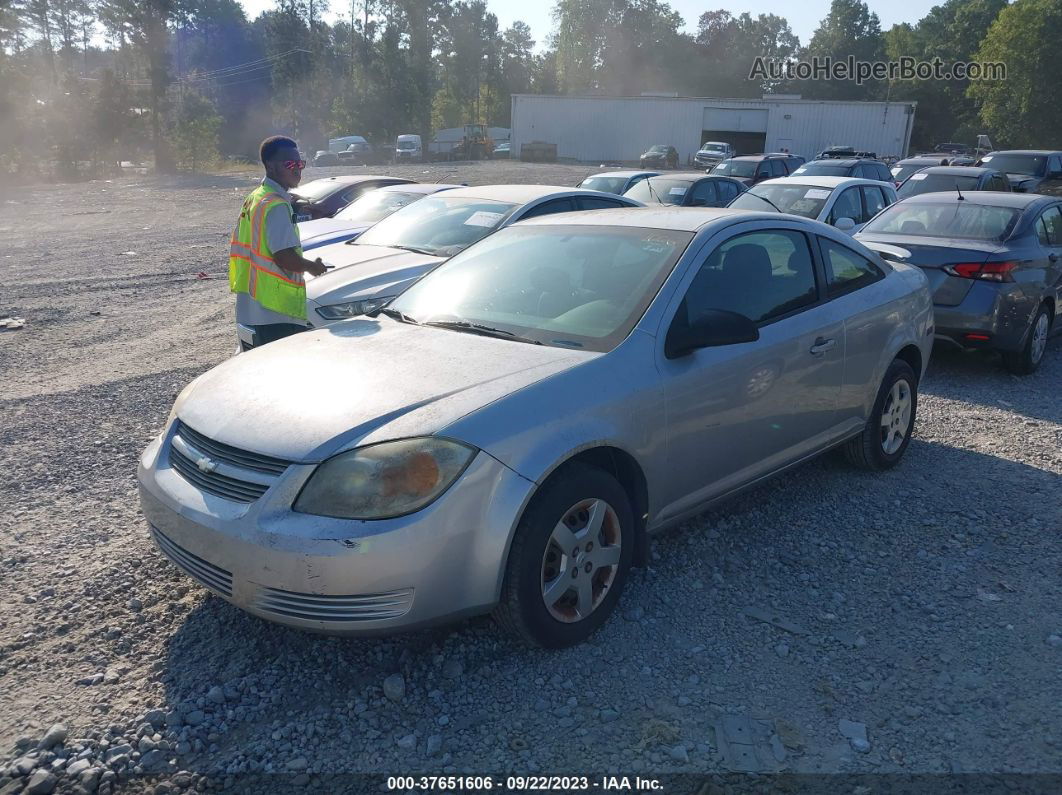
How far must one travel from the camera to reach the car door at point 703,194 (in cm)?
1463

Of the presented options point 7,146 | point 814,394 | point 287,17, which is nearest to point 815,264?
point 814,394

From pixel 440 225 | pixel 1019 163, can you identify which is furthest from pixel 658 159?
pixel 440 225

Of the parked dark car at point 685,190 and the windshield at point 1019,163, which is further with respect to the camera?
the windshield at point 1019,163

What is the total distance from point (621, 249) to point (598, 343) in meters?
0.77

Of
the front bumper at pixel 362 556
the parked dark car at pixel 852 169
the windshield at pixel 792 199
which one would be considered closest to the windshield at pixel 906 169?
the parked dark car at pixel 852 169

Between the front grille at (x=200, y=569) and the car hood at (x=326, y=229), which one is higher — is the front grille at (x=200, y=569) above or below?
below

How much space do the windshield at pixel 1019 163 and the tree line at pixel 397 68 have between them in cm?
2964

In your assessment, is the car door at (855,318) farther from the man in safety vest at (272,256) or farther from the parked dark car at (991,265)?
the man in safety vest at (272,256)

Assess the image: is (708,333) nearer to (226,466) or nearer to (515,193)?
(226,466)

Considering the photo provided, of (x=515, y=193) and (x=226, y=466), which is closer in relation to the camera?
(x=226, y=466)

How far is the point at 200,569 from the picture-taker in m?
3.24

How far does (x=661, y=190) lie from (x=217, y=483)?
42.4ft

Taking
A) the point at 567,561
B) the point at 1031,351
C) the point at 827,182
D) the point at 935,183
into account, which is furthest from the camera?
the point at 935,183

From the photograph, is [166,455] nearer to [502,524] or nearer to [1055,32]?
[502,524]
